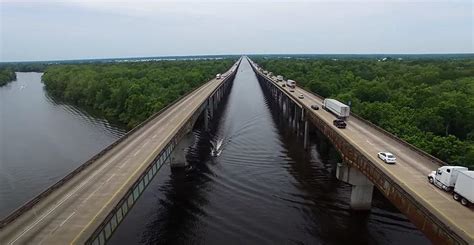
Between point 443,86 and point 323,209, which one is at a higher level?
point 443,86

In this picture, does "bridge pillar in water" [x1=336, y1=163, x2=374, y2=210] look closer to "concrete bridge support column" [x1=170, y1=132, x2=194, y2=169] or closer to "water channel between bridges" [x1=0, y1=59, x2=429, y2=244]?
"water channel between bridges" [x1=0, y1=59, x2=429, y2=244]

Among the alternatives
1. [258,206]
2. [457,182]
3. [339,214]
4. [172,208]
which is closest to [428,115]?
[339,214]

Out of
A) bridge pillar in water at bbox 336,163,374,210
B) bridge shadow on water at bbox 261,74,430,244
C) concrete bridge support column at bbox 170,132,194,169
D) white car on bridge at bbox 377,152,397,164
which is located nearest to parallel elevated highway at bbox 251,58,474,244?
white car on bridge at bbox 377,152,397,164

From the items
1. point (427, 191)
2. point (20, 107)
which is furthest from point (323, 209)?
point (20, 107)

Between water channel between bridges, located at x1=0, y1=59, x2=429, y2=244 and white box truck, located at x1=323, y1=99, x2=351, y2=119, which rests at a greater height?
white box truck, located at x1=323, y1=99, x2=351, y2=119

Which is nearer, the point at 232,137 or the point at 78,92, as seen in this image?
the point at 232,137

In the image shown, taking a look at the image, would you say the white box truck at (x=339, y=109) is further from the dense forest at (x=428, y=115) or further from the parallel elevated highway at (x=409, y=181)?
the dense forest at (x=428, y=115)

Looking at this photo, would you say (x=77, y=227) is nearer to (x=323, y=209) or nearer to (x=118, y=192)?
(x=118, y=192)
